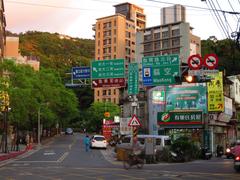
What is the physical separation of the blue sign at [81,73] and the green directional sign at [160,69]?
568 centimetres

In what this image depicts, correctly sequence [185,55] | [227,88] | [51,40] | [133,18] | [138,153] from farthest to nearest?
[133,18] < [51,40] < [185,55] < [227,88] < [138,153]

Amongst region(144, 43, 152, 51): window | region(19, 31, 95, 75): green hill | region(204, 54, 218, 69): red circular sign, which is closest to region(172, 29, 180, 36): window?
region(144, 43, 152, 51): window

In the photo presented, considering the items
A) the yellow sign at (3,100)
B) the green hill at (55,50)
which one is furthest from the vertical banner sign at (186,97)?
the green hill at (55,50)

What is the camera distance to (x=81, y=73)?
135ft

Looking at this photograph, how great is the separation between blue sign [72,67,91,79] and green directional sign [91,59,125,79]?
1.08 metres

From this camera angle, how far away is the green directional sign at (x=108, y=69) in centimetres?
3872

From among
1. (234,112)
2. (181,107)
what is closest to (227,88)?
(234,112)

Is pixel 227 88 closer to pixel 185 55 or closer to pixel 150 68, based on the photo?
pixel 150 68

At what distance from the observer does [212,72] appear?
28.9m

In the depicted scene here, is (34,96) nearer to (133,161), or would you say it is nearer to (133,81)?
(133,81)

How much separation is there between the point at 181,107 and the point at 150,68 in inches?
677

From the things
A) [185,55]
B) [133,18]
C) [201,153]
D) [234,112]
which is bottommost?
[201,153]

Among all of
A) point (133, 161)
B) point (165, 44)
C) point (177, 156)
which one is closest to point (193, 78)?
point (133, 161)

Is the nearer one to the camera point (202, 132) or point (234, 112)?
point (202, 132)
